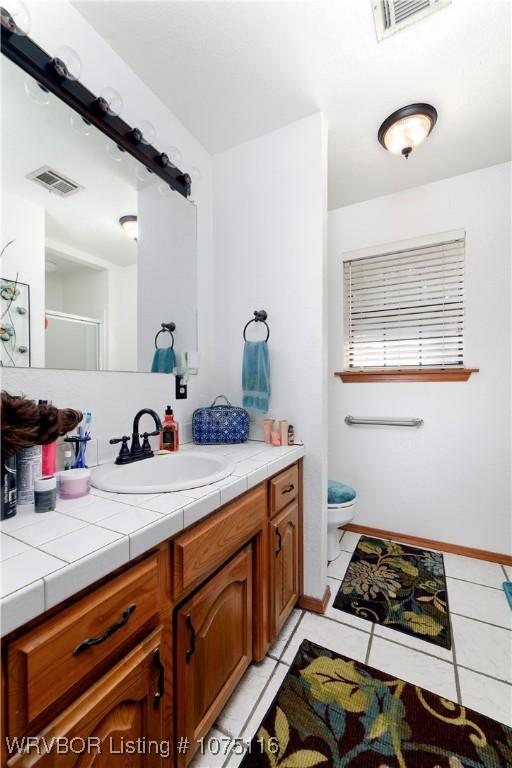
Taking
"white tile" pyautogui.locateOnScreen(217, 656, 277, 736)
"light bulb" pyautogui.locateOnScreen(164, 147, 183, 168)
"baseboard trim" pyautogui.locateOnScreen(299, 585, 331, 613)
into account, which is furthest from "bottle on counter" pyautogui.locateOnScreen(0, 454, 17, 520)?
"light bulb" pyautogui.locateOnScreen(164, 147, 183, 168)

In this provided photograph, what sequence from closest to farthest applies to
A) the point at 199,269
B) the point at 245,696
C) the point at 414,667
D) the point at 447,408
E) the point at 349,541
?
the point at 245,696, the point at 414,667, the point at 199,269, the point at 447,408, the point at 349,541

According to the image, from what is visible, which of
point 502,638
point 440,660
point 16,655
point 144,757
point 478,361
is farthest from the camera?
point 478,361

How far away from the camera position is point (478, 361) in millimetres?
2080

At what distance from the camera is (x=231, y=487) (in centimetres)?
98

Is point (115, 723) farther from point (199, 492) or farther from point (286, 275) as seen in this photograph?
point (286, 275)

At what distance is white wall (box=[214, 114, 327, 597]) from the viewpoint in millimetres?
1613

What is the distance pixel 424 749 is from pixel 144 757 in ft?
2.94

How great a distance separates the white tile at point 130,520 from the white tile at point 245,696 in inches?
35.3

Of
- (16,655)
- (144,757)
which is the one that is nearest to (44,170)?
(16,655)

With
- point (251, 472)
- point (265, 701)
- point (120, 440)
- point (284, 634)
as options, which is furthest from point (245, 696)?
point (120, 440)

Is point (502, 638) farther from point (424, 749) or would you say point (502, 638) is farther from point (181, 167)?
point (181, 167)

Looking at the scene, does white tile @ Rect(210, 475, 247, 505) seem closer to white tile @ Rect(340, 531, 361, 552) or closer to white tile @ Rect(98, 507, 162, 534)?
white tile @ Rect(98, 507, 162, 534)

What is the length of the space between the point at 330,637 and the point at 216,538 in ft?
3.20

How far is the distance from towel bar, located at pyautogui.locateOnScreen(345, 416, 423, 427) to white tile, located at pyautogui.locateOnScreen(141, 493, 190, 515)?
1823mm
